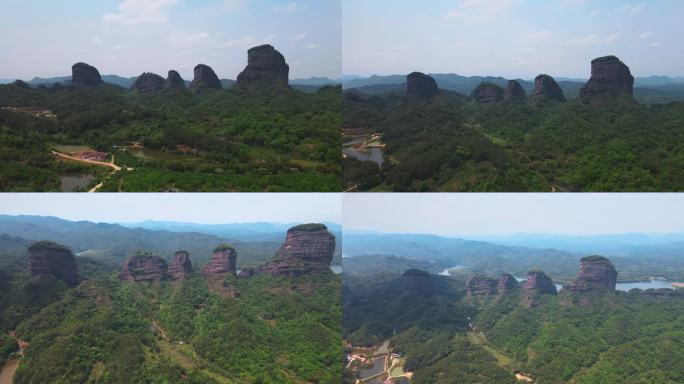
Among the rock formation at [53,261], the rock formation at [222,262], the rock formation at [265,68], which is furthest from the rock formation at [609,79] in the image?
the rock formation at [53,261]

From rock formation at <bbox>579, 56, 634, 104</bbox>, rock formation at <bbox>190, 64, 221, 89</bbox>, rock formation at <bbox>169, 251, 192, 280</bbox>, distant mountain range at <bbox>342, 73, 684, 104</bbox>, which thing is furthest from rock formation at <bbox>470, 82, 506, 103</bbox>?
rock formation at <bbox>169, 251, 192, 280</bbox>

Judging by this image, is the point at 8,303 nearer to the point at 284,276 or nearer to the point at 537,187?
the point at 284,276

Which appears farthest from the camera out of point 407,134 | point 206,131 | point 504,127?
point 504,127

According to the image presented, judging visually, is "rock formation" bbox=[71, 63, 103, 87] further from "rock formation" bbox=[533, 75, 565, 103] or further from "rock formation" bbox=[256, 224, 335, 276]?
"rock formation" bbox=[533, 75, 565, 103]

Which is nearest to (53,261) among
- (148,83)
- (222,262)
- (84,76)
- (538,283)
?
(222,262)

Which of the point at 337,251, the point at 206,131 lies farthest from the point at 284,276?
the point at 206,131

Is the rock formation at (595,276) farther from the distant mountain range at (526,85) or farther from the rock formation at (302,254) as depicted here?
the rock formation at (302,254)
